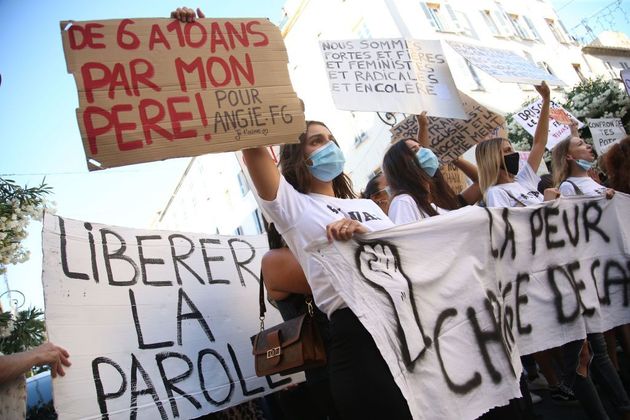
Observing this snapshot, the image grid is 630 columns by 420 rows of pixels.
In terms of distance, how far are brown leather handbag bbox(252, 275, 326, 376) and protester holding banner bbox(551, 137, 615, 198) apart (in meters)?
2.97

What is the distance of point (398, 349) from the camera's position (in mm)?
1712

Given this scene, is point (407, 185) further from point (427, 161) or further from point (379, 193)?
point (379, 193)

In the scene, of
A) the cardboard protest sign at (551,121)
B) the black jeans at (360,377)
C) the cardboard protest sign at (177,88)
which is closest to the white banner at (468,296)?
the black jeans at (360,377)

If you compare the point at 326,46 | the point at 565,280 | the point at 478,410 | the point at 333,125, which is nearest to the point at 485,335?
the point at 478,410

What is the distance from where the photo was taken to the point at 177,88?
1870 mm

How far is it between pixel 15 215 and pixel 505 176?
3620mm

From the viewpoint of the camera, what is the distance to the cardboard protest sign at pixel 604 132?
7402 millimetres

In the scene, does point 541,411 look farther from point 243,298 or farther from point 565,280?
point 243,298

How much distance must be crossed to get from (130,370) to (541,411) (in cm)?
317

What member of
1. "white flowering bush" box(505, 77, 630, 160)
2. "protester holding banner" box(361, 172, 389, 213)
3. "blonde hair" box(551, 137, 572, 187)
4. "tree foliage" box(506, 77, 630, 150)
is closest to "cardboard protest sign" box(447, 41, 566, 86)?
"blonde hair" box(551, 137, 572, 187)

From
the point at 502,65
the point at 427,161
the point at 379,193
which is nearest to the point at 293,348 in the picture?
the point at 427,161

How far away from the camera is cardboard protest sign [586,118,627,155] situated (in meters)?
7.40

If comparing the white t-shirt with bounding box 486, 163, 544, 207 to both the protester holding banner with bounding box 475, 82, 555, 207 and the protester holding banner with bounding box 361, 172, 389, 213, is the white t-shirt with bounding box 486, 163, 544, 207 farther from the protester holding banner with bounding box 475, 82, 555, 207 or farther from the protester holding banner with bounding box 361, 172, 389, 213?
the protester holding banner with bounding box 361, 172, 389, 213

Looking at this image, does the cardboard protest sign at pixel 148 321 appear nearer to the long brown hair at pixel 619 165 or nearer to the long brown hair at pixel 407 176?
the long brown hair at pixel 407 176
